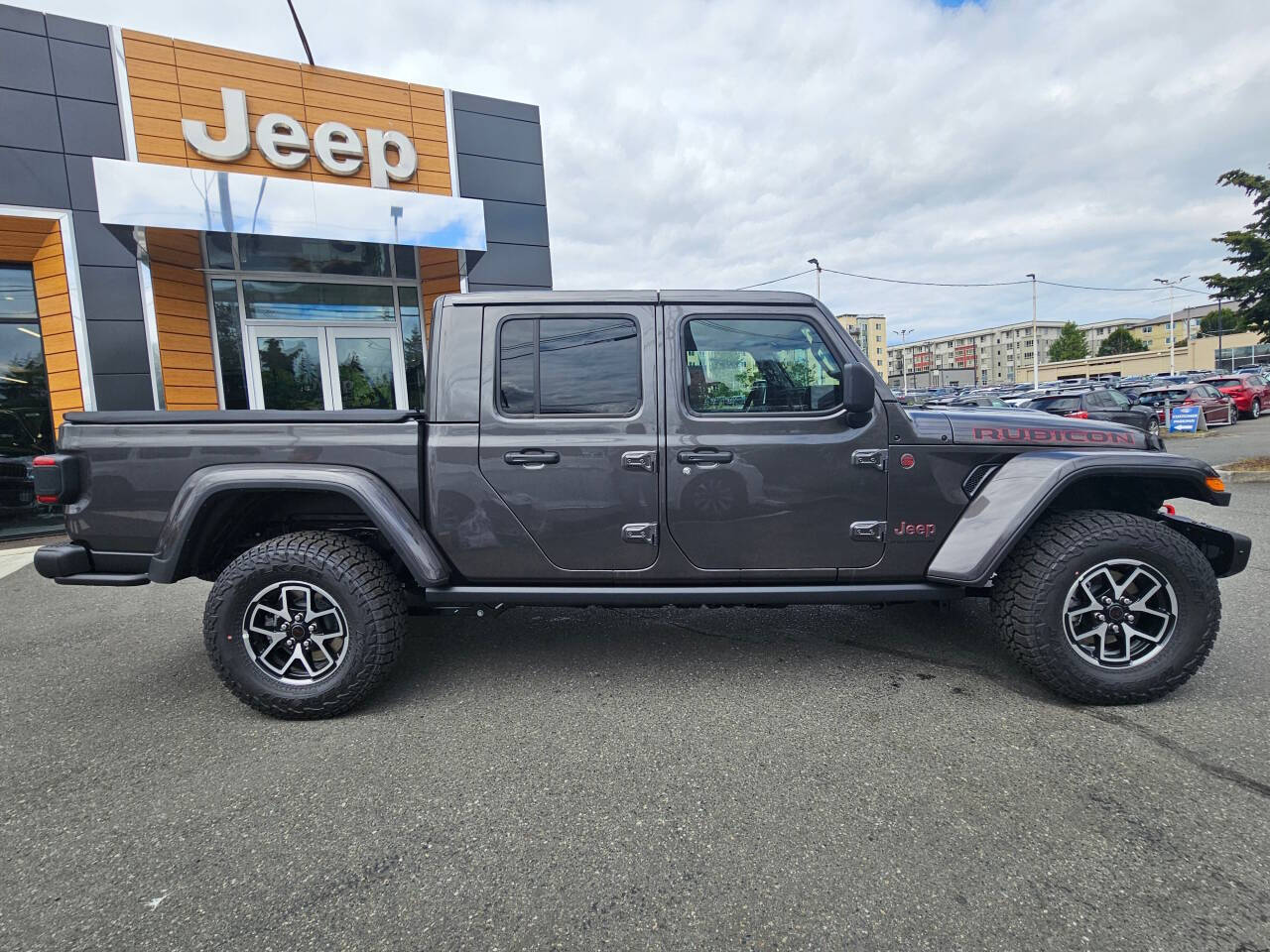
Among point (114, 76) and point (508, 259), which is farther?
point (508, 259)

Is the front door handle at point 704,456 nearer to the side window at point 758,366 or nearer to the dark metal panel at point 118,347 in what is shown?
the side window at point 758,366

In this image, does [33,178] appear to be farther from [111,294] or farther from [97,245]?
[111,294]

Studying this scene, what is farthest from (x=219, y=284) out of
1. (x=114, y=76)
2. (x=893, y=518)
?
(x=893, y=518)

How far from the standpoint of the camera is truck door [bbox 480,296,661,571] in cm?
279

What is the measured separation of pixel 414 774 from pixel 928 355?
15452 centimetres

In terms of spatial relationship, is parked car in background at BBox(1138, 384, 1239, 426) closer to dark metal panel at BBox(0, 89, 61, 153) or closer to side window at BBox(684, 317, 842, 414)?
side window at BBox(684, 317, 842, 414)

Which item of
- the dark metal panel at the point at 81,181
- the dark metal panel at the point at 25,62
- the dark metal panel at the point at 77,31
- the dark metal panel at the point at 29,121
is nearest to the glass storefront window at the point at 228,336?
the dark metal panel at the point at 81,181

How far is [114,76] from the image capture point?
813 centimetres

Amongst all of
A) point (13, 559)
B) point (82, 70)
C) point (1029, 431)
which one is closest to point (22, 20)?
point (82, 70)

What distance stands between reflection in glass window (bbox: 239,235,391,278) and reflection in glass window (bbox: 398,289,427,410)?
52 centimetres

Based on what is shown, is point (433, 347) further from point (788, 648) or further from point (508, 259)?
point (508, 259)

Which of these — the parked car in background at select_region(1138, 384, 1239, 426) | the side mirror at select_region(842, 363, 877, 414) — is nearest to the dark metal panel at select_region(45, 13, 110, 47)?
the side mirror at select_region(842, 363, 877, 414)

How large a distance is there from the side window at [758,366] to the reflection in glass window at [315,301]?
8.45 m

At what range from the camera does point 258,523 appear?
3.08 metres
